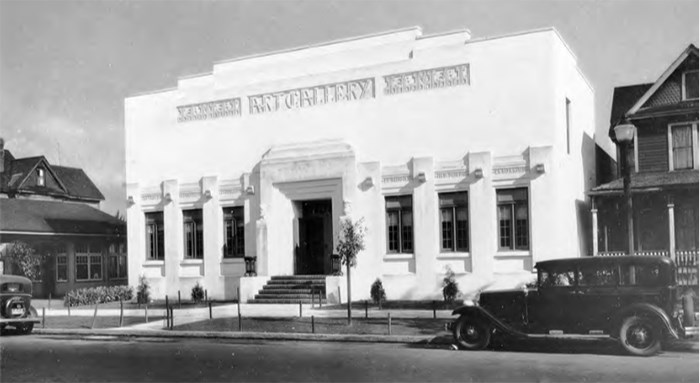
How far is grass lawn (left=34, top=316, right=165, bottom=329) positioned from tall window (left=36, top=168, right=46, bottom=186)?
825 inches

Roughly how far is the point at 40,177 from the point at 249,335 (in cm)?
2976

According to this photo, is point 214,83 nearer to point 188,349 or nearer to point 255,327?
point 255,327

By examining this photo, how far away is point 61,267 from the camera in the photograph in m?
34.8

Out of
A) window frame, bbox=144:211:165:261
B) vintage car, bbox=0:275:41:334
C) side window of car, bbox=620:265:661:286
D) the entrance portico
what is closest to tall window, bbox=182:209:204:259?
window frame, bbox=144:211:165:261

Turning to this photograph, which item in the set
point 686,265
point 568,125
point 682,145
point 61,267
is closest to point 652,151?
point 682,145

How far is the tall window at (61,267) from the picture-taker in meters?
34.6

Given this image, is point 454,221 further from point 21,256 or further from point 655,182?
point 21,256

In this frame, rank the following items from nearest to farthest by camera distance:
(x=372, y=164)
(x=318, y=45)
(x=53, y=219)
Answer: (x=372, y=164)
(x=318, y=45)
(x=53, y=219)

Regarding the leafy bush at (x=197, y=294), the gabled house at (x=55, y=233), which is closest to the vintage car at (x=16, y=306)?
the leafy bush at (x=197, y=294)

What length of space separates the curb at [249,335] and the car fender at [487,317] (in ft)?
4.27

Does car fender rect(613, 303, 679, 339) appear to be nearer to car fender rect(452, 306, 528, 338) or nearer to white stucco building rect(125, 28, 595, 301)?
car fender rect(452, 306, 528, 338)

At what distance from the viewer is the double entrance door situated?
27.0m

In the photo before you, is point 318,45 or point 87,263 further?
point 87,263

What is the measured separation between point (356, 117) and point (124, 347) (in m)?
12.1
